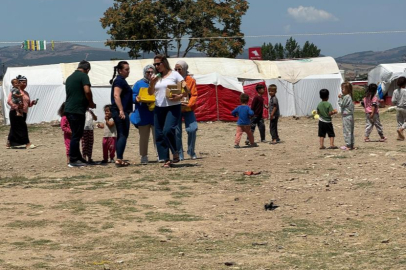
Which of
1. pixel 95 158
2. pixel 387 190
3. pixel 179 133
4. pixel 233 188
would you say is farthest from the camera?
pixel 95 158

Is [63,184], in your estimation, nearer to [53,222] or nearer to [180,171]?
[180,171]

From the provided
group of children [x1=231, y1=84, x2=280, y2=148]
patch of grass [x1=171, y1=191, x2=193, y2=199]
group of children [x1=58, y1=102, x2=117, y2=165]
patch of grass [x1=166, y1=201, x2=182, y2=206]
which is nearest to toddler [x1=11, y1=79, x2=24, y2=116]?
group of children [x1=58, y1=102, x2=117, y2=165]

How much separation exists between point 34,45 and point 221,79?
1468 centimetres

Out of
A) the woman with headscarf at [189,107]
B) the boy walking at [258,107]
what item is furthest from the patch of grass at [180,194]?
the boy walking at [258,107]

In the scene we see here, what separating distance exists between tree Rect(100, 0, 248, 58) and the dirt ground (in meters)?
37.8

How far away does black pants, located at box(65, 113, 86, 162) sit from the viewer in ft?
38.9

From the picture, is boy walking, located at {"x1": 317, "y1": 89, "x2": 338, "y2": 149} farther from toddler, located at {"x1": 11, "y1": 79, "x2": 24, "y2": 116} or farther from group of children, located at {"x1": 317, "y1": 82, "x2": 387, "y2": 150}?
toddler, located at {"x1": 11, "y1": 79, "x2": 24, "y2": 116}

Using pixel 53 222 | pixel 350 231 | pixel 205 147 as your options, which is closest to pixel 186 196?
pixel 53 222

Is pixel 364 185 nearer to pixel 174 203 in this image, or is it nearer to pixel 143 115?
pixel 174 203

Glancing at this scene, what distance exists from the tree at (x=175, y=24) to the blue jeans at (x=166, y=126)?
38041 millimetres

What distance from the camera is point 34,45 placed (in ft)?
134

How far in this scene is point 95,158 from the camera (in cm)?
1420

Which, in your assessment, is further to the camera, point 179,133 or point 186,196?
point 179,133

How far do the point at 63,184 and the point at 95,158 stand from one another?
4.17 metres
